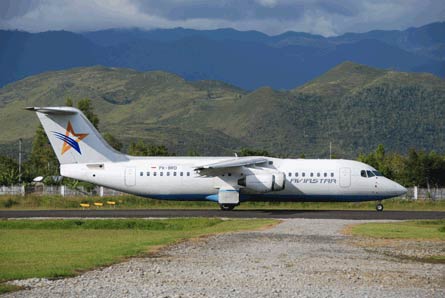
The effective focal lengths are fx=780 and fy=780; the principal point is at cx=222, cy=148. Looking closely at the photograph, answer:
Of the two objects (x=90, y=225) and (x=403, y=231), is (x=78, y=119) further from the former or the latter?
(x=403, y=231)

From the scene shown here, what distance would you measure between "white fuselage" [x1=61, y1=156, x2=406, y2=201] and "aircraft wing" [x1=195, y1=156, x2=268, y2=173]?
17.2 inches

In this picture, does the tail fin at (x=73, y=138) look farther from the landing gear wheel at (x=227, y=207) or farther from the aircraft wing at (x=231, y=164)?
the landing gear wheel at (x=227, y=207)

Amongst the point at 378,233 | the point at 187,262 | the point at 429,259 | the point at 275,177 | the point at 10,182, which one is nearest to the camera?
the point at 187,262

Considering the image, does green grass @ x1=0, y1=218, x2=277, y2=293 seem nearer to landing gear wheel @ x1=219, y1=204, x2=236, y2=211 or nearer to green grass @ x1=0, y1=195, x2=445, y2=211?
landing gear wheel @ x1=219, y1=204, x2=236, y2=211

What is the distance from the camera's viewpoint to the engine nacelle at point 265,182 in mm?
44969

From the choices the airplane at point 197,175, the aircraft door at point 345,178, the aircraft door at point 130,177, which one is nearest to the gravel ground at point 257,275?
the airplane at point 197,175

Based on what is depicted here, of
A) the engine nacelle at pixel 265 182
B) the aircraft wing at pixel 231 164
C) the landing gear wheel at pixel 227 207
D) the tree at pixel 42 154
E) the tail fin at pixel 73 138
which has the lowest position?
the landing gear wheel at pixel 227 207

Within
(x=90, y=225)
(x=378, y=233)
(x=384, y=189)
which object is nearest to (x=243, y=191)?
(x=384, y=189)

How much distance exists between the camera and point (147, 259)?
19.4 metres

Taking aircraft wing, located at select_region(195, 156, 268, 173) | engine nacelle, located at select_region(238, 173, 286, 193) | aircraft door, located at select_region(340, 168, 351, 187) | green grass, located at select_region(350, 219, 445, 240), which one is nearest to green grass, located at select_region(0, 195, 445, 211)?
aircraft door, located at select_region(340, 168, 351, 187)

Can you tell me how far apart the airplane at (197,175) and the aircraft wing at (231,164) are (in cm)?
7

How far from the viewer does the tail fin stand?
46.3 meters

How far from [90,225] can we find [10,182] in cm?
5290

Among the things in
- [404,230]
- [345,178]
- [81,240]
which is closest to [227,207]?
[345,178]
